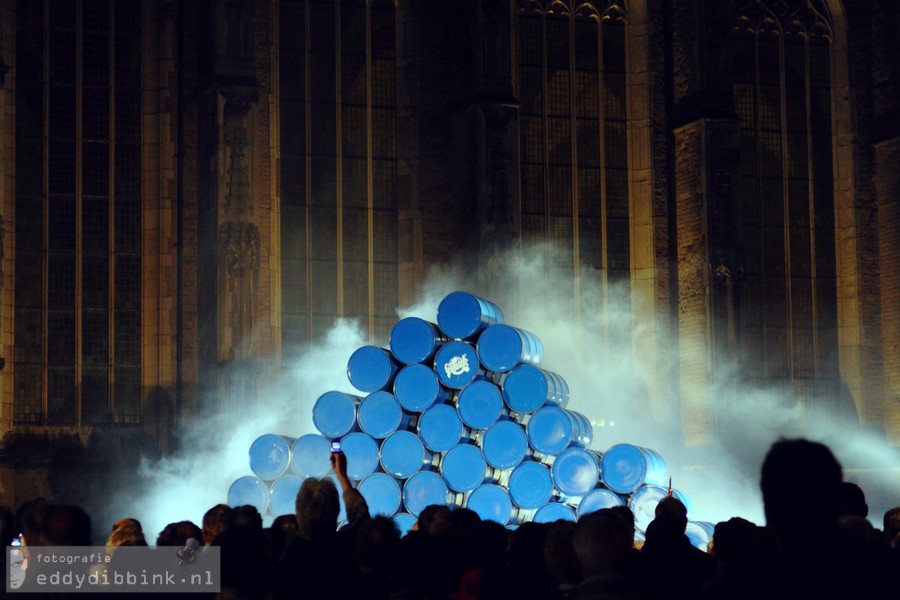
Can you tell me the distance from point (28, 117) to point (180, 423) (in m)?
4.71

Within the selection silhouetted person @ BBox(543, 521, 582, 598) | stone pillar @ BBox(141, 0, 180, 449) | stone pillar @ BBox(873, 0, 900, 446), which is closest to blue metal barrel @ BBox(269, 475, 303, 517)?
stone pillar @ BBox(141, 0, 180, 449)

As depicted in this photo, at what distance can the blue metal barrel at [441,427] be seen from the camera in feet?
44.9

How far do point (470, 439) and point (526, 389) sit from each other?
2.59 ft

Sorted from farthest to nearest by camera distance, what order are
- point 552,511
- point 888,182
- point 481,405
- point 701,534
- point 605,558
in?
point 888,182
point 481,405
point 552,511
point 701,534
point 605,558

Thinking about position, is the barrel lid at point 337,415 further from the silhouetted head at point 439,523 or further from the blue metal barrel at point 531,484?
the silhouetted head at point 439,523

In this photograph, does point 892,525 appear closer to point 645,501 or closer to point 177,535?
point 177,535

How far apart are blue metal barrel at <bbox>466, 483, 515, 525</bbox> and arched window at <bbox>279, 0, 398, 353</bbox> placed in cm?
582

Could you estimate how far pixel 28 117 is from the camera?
18.4m

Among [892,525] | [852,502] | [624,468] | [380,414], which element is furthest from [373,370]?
[852,502]

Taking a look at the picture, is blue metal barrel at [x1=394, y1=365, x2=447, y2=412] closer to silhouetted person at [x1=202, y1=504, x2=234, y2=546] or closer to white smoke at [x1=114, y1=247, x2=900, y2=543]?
white smoke at [x1=114, y1=247, x2=900, y2=543]

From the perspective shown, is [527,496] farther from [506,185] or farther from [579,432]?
[506,185]

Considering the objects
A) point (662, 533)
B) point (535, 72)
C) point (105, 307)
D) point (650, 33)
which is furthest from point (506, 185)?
point (662, 533)

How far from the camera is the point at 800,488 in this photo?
9.68ft

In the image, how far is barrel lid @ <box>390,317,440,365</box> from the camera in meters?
13.8
